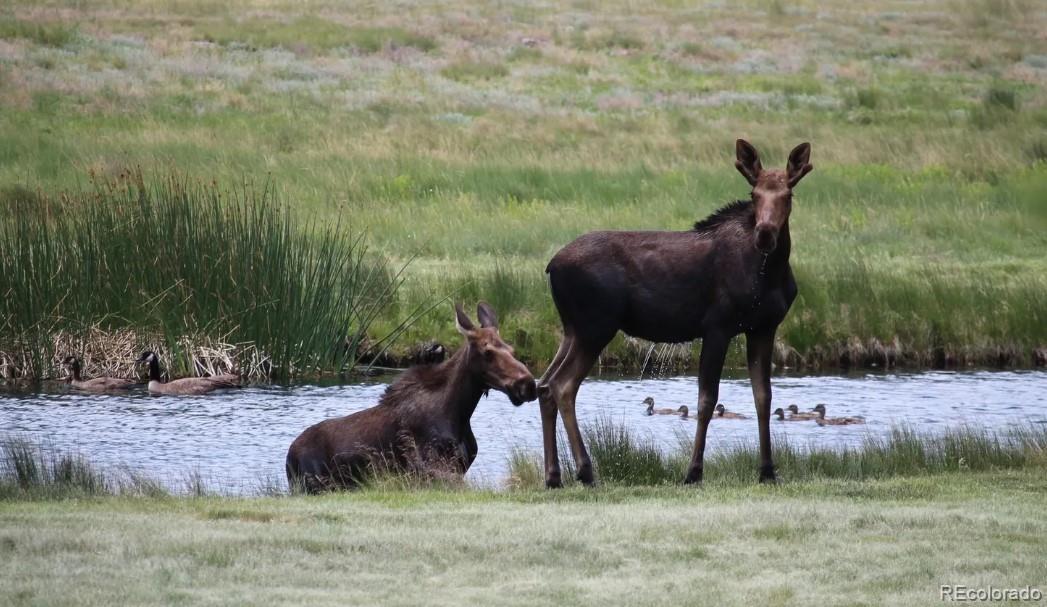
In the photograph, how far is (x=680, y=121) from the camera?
1551 inches

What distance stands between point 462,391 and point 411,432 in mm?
489

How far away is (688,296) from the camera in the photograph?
417 inches

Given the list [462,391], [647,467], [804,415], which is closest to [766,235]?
[647,467]

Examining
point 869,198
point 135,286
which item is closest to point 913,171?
point 869,198

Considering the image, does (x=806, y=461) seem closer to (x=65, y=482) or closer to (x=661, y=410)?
(x=661, y=410)

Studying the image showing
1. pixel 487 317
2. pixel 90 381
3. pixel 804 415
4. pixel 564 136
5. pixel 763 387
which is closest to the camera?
pixel 763 387

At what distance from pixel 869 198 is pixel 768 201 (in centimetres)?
→ 1797

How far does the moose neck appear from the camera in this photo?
36.8ft

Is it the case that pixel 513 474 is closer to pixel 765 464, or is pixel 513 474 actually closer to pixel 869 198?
pixel 765 464

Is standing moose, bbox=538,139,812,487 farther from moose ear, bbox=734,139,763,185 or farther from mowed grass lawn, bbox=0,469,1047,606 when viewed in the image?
mowed grass lawn, bbox=0,469,1047,606

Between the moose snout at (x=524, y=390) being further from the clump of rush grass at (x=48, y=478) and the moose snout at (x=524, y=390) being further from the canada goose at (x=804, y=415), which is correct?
the canada goose at (x=804, y=415)

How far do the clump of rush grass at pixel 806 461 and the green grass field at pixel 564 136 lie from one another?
279 inches

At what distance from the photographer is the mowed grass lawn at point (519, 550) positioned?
688 centimetres

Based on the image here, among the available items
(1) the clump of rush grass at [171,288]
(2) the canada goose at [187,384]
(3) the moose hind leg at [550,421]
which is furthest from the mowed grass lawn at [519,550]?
(1) the clump of rush grass at [171,288]
